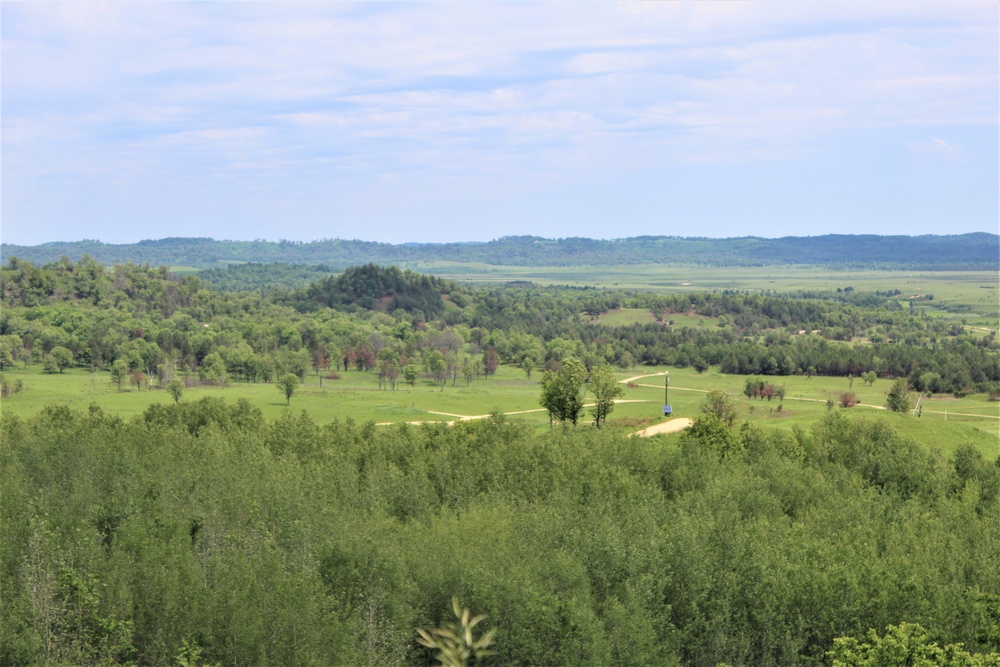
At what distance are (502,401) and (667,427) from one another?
146 feet

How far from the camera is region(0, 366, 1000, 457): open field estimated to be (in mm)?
94375

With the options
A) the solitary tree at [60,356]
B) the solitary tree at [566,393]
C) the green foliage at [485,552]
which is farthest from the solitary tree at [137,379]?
the green foliage at [485,552]

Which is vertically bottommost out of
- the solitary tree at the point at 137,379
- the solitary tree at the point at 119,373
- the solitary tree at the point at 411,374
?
the solitary tree at the point at 411,374

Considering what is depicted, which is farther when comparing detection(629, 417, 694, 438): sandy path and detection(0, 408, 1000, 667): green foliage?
detection(629, 417, 694, 438): sandy path

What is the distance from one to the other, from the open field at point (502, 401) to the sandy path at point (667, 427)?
6.88 feet

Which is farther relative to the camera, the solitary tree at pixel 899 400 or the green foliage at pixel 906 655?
the solitary tree at pixel 899 400

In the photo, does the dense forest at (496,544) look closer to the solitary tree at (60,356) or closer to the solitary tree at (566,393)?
the solitary tree at (566,393)

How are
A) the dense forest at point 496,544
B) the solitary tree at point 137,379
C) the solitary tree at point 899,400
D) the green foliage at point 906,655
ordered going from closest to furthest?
the green foliage at point 906,655 → the dense forest at point 496,544 → the solitary tree at point 899,400 → the solitary tree at point 137,379

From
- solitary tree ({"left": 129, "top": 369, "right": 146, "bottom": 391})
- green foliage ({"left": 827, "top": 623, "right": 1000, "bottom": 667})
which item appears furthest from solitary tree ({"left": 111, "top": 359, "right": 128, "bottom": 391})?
green foliage ({"left": 827, "top": 623, "right": 1000, "bottom": 667})

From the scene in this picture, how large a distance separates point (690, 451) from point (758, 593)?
2568 centimetres

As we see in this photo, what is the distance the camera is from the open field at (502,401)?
9438 centimetres

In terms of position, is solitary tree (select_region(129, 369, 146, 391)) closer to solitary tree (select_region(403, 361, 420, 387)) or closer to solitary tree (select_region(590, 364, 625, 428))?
solitary tree (select_region(403, 361, 420, 387))

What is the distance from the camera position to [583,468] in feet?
190

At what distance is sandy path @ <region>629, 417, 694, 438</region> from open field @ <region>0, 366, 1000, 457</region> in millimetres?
2098
